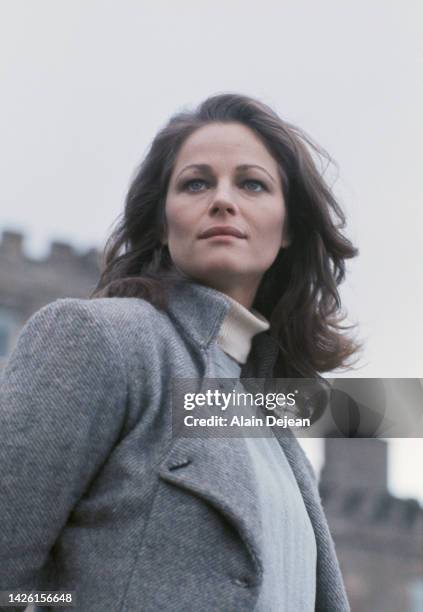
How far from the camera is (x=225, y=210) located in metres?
2.44

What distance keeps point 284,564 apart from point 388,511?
20.7 meters

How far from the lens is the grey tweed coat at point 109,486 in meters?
1.93

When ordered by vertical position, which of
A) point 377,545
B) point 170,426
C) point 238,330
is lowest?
point 377,545

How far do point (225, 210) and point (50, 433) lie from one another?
716 mm

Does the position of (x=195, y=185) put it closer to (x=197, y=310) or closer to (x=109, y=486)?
(x=197, y=310)

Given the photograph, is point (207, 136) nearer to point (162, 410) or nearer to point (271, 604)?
point (162, 410)

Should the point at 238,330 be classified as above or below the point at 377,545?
above

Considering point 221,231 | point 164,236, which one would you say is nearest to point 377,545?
point 164,236

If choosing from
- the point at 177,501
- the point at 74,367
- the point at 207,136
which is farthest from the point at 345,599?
the point at 207,136

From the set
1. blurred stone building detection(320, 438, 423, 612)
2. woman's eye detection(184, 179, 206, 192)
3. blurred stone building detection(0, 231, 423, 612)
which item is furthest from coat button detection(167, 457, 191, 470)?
blurred stone building detection(320, 438, 423, 612)

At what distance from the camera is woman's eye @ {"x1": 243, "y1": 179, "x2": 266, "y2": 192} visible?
2554 millimetres

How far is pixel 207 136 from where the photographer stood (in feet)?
8.67

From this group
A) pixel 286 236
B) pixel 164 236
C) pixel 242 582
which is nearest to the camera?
pixel 242 582

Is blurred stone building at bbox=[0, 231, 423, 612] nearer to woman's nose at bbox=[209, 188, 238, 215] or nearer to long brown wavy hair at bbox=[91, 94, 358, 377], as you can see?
long brown wavy hair at bbox=[91, 94, 358, 377]
